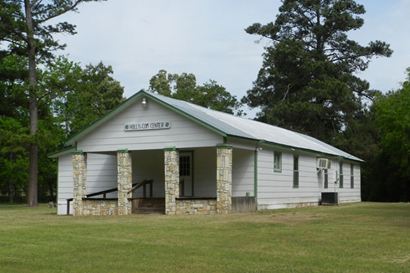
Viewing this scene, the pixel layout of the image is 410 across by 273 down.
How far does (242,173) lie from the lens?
25781 mm

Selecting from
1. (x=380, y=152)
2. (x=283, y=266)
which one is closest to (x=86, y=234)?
(x=283, y=266)

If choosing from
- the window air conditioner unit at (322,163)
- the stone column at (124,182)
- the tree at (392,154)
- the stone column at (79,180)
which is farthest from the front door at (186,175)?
the tree at (392,154)

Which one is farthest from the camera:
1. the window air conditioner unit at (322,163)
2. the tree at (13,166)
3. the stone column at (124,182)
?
the tree at (13,166)

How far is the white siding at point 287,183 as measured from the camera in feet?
86.2

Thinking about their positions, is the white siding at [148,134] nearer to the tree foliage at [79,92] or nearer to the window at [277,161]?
the window at [277,161]

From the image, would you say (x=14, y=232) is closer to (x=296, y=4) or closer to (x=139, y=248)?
(x=139, y=248)

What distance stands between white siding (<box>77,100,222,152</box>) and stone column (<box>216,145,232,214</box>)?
1.68 feet

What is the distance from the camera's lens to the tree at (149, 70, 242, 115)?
2260 inches

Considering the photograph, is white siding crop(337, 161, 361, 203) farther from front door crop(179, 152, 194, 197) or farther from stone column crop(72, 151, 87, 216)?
stone column crop(72, 151, 87, 216)

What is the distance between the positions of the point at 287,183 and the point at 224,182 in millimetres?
6346

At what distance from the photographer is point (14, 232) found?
15.9m

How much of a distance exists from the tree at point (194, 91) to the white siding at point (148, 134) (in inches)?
1212

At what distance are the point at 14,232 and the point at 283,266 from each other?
8.54 m

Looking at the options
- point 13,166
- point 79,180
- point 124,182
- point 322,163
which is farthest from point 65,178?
point 13,166
